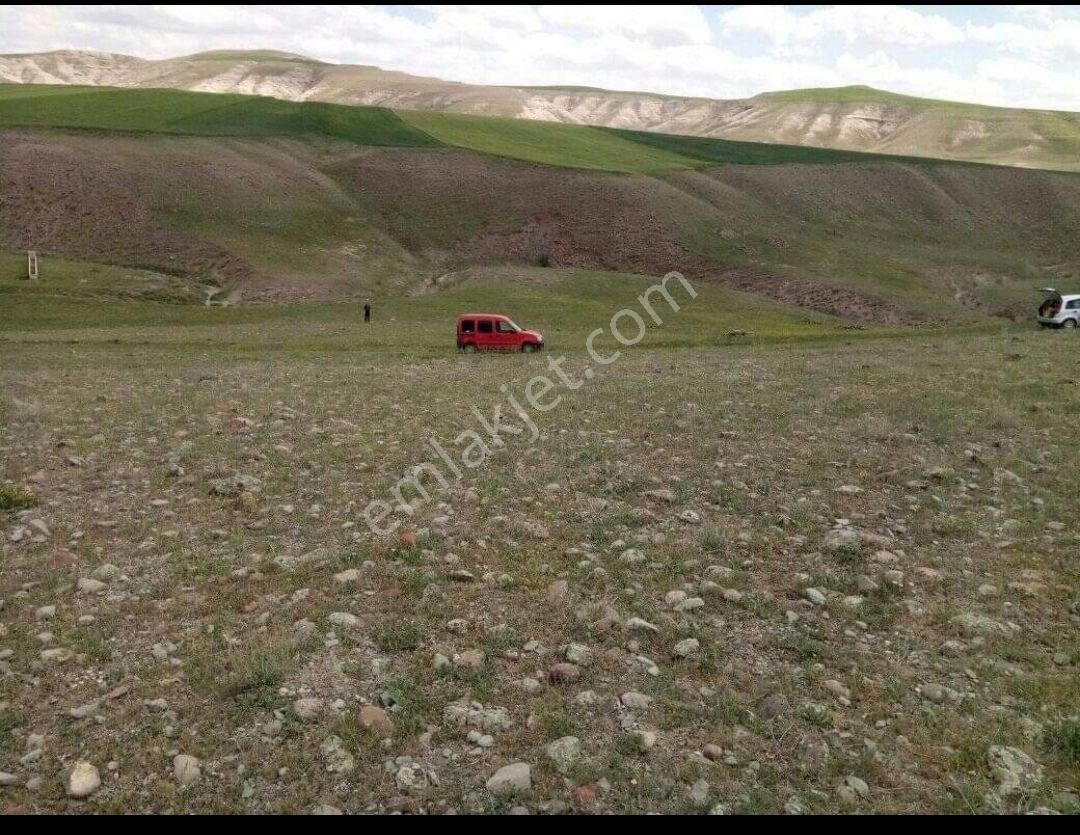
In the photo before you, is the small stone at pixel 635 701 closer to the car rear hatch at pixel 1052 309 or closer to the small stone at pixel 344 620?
the small stone at pixel 344 620

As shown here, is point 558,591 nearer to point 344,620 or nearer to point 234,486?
Result: point 344,620

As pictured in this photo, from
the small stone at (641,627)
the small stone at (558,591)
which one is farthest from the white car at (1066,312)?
the small stone at (641,627)

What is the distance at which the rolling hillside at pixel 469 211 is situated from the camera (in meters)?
61.6

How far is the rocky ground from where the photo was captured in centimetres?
569

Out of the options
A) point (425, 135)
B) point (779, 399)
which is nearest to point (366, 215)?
point (425, 135)

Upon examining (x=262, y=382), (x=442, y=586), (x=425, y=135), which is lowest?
(x=262, y=382)

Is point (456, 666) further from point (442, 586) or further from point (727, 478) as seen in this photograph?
point (727, 478)

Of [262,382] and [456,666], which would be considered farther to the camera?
[262,382]

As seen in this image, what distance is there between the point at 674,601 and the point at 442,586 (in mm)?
2607

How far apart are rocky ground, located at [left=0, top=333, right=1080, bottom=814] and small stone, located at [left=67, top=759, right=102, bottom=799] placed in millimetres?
21

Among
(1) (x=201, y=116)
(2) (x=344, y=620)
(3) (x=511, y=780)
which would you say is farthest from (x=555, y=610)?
(1) (x=201, y=116)

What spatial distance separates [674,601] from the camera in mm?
8297

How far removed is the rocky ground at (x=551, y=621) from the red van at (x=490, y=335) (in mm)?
19431

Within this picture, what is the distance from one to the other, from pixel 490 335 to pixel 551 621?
91.8ft
